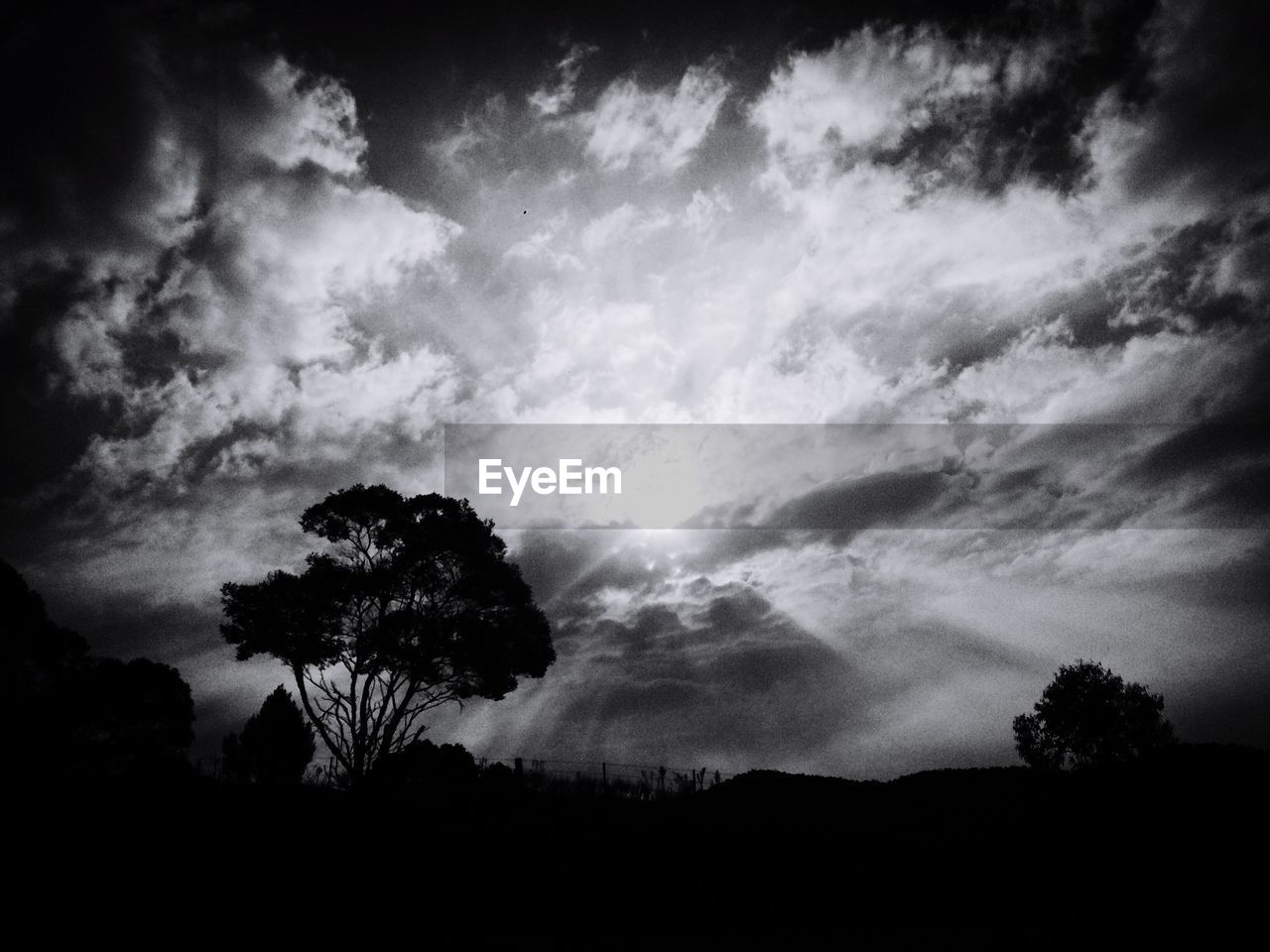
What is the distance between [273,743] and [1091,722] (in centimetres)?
5724

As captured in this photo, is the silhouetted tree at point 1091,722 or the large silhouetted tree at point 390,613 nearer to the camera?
the large silhouetted tree at point 390,613

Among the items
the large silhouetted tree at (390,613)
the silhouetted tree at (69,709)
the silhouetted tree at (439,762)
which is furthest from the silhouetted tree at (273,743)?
the large silhouetted tree at (390,613)

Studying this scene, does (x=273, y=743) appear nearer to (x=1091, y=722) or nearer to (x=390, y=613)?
(x=390, y=613)

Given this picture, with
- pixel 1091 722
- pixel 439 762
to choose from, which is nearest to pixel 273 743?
pixel 439 762

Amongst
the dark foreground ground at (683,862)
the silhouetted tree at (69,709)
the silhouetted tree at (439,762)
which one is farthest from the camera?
the silhouetted tree at (439,762)

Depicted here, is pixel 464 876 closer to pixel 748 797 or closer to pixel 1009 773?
pixel 748 797

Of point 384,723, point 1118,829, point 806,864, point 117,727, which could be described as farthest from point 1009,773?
point 117,727

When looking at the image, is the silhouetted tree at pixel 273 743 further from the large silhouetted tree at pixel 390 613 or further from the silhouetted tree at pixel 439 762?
the large silhouetted tree at pixel 390 613

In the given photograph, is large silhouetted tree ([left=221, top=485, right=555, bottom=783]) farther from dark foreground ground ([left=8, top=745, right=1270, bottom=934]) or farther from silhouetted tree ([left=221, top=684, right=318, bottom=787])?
silhouetted tree ([left=221, top=684, right=318, bottom=787])

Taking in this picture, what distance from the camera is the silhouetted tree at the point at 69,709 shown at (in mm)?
22719

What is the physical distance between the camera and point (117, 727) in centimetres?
2752

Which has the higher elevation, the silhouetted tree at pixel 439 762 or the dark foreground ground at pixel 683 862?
the silhouetted tree at pixel 439 762

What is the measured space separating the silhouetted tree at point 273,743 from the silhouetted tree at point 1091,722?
5197cm

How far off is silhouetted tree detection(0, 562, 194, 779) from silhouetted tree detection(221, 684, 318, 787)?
53.4 ft
